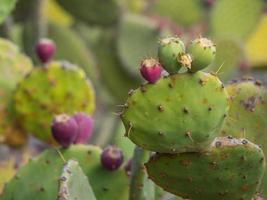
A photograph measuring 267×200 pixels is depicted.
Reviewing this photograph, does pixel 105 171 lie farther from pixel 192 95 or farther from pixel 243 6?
pixel 243 6

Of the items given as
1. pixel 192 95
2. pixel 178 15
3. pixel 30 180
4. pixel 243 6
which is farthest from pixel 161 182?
pixel 178 15

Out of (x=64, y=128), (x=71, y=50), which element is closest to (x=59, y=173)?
(x=64, y=128)

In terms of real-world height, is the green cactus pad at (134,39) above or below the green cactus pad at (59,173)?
above

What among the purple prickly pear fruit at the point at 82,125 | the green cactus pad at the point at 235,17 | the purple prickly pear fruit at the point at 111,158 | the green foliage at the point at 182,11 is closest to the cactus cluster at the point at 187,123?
the purple prickly pear fruit at the point at 111,158

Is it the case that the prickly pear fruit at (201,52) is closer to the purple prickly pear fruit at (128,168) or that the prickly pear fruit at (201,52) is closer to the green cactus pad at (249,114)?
the green cactus pad at (249,114)

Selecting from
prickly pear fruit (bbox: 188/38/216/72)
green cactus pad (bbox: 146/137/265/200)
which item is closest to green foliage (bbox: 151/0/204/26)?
green cactus pad (bbox: 146/137/265/200)
